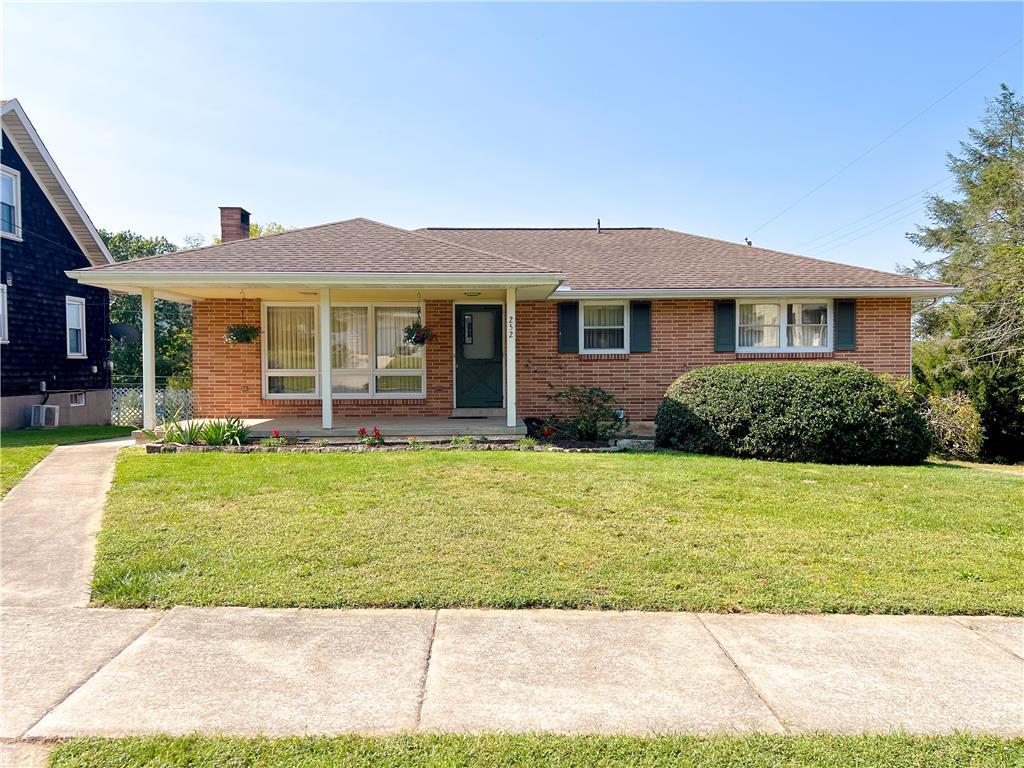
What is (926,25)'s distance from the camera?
1254cm

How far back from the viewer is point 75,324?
18.5m

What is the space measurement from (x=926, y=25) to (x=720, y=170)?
6.58 m

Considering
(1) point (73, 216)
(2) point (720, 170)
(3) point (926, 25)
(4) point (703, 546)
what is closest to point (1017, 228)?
(2) point (720, 170)

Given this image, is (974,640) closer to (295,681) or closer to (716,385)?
(295,681)

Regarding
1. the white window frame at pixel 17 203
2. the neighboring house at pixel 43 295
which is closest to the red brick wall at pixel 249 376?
the neighboring house at pixel 43 295

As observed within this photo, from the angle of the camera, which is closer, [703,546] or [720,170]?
[703,546]

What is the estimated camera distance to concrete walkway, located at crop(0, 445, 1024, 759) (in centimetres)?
295

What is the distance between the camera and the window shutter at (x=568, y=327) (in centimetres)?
1338

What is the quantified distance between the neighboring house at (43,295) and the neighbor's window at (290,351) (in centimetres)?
569

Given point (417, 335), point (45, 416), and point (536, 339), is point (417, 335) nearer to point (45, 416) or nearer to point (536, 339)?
point (536, 339)

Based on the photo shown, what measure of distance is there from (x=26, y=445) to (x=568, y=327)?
10755mm

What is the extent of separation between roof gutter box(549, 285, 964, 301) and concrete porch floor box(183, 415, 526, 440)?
3.12m

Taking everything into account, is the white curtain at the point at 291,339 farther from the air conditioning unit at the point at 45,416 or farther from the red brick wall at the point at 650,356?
the air conditioning unit at the point at 45,416

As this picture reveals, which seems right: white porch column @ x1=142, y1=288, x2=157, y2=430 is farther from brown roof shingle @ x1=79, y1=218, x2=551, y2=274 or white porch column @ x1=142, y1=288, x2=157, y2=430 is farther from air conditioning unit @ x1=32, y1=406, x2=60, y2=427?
air conditioning unit @ x1=32, y1=406, x2=60, y2=427
